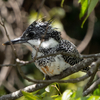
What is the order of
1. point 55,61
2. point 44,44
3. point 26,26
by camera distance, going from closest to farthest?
point 55,61, point 44,44, point 26,26

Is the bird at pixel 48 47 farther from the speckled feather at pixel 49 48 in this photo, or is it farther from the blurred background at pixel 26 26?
the blurred background at pixel 26 26

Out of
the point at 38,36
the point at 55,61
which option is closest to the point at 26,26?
the point at 38,36

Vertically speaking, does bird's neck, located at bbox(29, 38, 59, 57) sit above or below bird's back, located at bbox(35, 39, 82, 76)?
above

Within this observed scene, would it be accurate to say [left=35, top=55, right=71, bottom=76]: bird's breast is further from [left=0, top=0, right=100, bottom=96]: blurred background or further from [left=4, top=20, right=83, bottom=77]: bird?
[left=0, top=0, right=100, bottom=96]: blurred background

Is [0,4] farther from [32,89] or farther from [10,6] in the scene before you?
[32,89]

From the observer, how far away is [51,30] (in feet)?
6.60

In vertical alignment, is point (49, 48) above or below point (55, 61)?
above

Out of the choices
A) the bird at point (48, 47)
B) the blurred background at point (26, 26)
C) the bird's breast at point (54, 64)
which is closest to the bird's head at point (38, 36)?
the bird at point (48, 47)

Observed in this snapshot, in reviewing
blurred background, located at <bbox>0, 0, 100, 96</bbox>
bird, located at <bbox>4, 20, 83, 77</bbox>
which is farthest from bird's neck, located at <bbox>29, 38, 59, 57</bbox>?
blurred background, located at <bbox>0, 0, 100, 96</bbox>

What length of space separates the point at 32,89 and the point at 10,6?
7.08 ft

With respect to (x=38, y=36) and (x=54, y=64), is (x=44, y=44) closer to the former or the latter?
(x=38, y=36)

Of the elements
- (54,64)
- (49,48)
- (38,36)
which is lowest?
(54,64)

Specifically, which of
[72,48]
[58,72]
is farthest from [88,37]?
[58,72]

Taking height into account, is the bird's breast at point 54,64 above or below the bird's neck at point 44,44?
below
